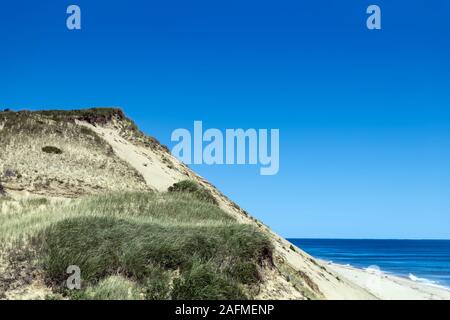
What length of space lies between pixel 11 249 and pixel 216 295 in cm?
662

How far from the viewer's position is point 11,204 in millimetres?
29125

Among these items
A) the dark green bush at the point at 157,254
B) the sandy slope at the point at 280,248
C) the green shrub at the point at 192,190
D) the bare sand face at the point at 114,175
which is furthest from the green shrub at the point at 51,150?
the dark green bush at the point at 157,254

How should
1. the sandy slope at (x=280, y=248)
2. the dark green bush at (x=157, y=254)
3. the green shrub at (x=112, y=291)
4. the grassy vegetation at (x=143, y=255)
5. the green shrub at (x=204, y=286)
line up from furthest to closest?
the sandy slope at (x=280, y=248)
the dark green bush at (x=157, y=254)
the grassy vegetation at (x=143, y=255)
the green shrub at (x=204, y=286)
the green shrub at (x=112, y=291)

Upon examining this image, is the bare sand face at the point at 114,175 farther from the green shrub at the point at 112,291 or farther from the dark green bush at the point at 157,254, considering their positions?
the green shrub at the point at 112,291

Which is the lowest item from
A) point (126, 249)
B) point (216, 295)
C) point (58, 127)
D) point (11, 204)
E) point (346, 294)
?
point (346, 294)

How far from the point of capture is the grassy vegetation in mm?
16219

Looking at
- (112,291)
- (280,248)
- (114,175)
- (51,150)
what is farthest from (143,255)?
(51,150)

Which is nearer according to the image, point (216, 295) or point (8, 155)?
point (216, 295)

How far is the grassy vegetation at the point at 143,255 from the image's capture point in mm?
16219

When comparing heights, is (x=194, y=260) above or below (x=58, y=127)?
below

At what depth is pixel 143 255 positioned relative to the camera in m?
17.8

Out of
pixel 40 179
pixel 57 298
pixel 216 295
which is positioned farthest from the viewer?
pixel 40 179

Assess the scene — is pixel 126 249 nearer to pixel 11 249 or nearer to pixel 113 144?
pixel 11 249
